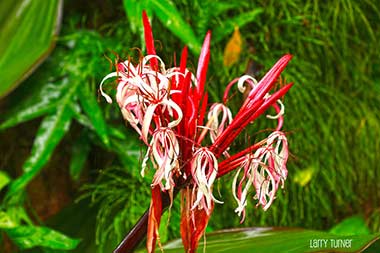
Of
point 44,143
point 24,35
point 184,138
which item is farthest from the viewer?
point 44,143

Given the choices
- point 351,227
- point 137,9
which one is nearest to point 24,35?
point 137,9

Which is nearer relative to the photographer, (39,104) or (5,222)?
(5,222)

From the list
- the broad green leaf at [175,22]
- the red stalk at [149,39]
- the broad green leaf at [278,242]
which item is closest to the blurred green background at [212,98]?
the broad green leaf at [175,22]

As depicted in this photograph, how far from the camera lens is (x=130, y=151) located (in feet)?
3.28

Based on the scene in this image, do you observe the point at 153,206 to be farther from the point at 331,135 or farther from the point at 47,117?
the point at 331,135

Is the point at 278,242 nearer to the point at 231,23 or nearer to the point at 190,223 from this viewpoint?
the point at 190,223

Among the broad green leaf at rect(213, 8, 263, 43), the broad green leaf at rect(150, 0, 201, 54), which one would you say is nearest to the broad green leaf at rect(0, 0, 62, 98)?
the broad green leaf at rect(150, 0, 201, 54)

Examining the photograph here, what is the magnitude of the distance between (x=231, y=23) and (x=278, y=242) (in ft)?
1.68

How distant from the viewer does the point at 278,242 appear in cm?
55

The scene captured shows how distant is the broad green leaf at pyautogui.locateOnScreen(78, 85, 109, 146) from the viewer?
37.4 inches

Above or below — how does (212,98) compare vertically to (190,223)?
above

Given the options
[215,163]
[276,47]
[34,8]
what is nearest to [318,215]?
[276,47]

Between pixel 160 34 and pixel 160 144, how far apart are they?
0.60m

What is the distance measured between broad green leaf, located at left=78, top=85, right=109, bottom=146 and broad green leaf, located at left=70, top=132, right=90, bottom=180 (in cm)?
12
